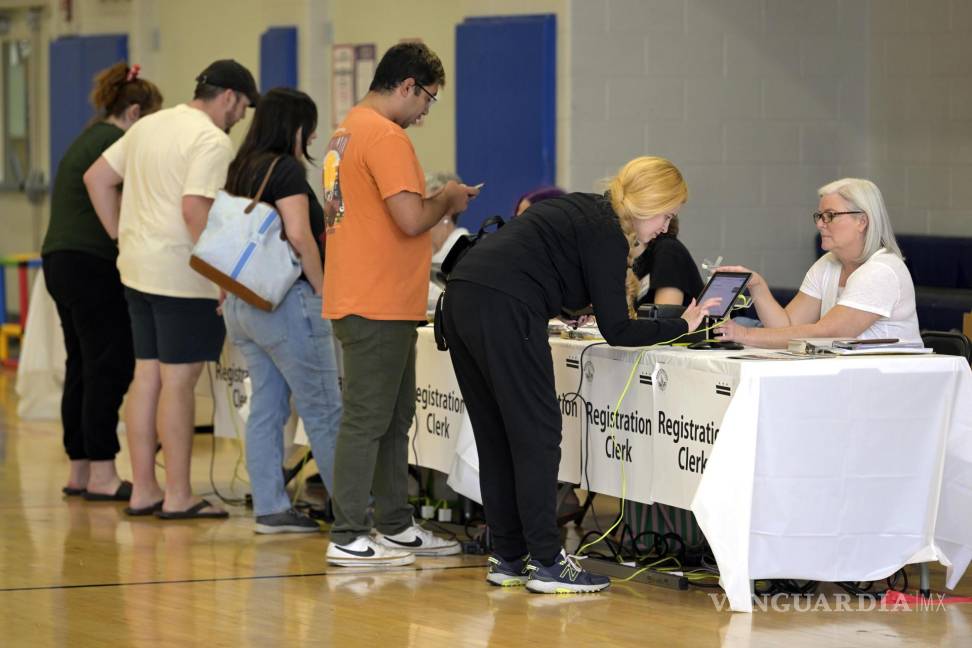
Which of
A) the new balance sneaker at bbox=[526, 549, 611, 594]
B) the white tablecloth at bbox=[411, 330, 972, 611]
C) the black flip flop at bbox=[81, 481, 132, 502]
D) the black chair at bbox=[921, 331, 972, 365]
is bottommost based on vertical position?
the black flip flop at bbox=[81, 481, 132, 502]

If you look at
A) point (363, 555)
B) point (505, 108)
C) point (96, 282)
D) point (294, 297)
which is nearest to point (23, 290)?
point (505, 108)

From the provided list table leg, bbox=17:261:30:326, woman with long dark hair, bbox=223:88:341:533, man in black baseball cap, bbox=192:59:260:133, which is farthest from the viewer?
table leg, bbox=17:261:30:326

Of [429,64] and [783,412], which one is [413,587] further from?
[429,64]

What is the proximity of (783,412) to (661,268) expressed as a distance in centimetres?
116

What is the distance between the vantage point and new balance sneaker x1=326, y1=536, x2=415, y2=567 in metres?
4.48

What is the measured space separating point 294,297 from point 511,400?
1149mm

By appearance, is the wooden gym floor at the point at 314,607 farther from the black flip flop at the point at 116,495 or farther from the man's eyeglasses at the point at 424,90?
the man's eyeglasses at the point at 424,90

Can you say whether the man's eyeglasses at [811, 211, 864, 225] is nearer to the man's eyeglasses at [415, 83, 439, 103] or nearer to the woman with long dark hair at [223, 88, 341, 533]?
the man's eyeglasses at [415, 83, 439, 103]

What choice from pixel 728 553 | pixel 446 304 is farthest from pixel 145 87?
pixel 728 553

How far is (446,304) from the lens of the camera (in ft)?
13.4

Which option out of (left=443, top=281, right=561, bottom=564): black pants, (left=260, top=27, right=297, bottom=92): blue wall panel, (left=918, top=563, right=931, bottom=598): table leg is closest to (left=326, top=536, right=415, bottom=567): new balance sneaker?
(left=443, top=281, right=561, bottom=564): black pants

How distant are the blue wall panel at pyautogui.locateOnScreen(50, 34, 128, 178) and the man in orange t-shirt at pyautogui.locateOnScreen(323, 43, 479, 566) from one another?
21.2ft

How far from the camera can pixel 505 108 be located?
727cm

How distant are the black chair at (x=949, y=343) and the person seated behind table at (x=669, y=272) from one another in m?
0.74
